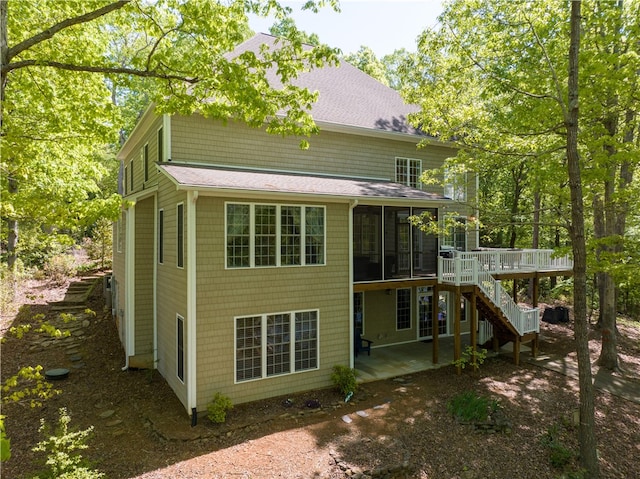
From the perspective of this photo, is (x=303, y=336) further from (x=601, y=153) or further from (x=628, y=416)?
(x=601, y=153)

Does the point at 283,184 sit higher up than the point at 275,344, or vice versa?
the point at 283,184

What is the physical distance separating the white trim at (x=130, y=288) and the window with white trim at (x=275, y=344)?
476cm

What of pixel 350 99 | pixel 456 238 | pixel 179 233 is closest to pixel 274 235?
pixel 179 233

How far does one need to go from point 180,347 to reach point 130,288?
365 centimetres

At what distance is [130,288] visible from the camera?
41.1ft

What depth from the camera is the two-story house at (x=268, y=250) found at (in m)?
9.59

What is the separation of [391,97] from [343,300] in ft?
35.8

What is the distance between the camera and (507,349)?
601 inches

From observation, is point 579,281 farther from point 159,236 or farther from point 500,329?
point 159,236

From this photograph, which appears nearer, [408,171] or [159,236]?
[159,236]

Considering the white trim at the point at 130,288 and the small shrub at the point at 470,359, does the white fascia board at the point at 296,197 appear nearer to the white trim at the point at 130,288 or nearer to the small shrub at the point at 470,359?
the white trim at the point at 130,288

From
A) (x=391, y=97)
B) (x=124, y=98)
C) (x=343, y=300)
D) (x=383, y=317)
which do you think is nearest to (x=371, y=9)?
(x=391, y=97)

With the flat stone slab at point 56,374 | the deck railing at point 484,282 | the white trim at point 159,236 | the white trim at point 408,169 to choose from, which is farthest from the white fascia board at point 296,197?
the flat stone slab at point 56,374

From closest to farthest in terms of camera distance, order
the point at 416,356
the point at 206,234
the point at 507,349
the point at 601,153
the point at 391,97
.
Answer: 1. the point at 206,234
2. the point at 601,153
3. the point at 416,356
4. the point at 507,349
5. the point at 391,97
